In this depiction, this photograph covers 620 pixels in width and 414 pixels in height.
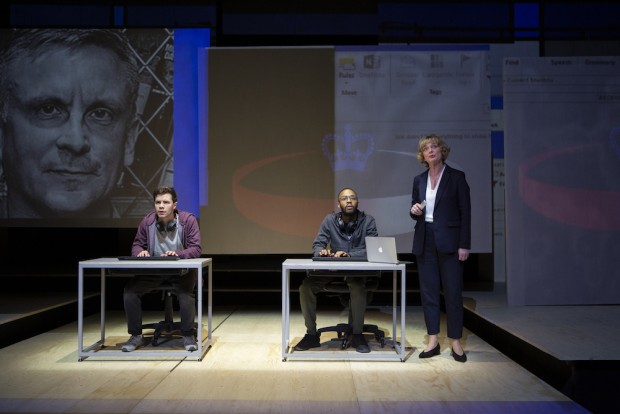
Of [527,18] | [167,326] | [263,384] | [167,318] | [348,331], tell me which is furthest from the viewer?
[527,18]

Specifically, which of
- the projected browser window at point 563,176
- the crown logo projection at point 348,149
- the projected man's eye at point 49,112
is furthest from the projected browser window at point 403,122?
the projected man's eye at point 49,112

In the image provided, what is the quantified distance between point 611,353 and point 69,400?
287cm

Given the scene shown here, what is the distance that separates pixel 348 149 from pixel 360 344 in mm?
2483

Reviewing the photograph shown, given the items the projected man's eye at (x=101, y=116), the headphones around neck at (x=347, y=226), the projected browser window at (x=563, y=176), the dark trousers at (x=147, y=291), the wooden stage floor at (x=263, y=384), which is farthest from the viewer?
the projected man's eye at (x=101, y=116)

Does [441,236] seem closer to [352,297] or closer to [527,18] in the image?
[352,297]

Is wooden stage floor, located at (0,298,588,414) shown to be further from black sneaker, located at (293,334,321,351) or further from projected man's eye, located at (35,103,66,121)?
projected man's eye, located at (35,103,66,121)

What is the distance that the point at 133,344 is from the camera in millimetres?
3721

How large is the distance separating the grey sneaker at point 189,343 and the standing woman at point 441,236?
1.52 meters

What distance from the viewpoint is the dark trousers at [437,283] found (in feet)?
11.8

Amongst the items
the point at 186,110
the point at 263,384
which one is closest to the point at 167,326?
the point at 263,384

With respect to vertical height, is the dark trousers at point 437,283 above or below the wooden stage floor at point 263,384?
above

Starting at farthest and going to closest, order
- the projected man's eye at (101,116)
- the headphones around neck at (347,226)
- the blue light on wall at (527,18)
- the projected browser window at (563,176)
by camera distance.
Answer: the blue light on wall at (527,18) < the projected man's eye at (101,116) < the projected browser window at (563,176) < the headphones around neck at (347,226)

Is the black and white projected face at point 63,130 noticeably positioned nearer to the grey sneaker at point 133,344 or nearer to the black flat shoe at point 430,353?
the grey sneaker at point 133,344

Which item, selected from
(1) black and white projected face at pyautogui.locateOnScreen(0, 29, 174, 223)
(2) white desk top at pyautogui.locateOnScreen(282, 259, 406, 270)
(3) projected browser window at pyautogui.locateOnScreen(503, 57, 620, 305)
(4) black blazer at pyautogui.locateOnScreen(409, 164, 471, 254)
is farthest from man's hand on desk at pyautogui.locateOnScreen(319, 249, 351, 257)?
(1) black and white projected face at pyautogui.locateOnScreen(0, 29, 174, 223)
